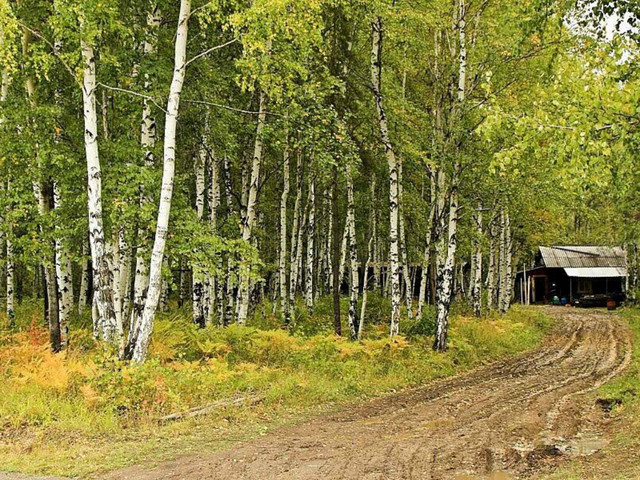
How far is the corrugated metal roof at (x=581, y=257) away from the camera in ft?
155

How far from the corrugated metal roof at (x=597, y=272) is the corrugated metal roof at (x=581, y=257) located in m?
0.58

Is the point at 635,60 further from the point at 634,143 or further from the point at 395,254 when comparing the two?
the point at 395,254

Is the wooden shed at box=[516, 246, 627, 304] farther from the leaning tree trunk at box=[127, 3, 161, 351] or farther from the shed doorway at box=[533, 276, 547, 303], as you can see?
the leaning tree trunk at box=[127, 3, 161, 351]

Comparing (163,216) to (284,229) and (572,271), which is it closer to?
(284,229)

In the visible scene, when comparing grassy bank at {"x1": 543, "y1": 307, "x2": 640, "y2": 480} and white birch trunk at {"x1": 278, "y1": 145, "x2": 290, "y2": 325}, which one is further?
white birch trunk at {"x1": 278, "y1": 145, "x2": 290, "y2": 325}

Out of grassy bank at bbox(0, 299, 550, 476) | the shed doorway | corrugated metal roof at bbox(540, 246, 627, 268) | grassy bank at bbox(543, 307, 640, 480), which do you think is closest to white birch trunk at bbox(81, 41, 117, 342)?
grassy bank at bbox(0, 299, 550, 476)

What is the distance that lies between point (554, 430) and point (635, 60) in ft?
19.1

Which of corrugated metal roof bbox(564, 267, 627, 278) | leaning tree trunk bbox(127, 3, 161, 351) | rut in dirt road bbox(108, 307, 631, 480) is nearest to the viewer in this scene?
rut in dirt road bbox(108, 307, 631, 480)

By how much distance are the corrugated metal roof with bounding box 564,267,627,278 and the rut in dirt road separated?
32551 mm

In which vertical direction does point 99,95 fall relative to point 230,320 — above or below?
above

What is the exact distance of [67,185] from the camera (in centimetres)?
1130

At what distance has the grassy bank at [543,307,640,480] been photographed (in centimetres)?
680

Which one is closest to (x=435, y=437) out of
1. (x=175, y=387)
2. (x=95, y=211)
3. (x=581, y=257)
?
(x=175, y=387)

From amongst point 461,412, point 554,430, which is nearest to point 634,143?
point 554,430
